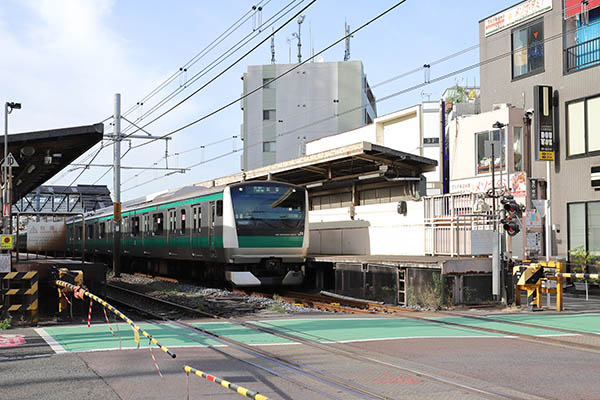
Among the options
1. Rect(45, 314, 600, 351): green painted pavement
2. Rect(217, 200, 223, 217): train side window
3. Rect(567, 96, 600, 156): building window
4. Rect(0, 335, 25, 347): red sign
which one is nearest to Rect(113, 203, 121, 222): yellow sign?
Rect(217, 200, 223, 217): train side window

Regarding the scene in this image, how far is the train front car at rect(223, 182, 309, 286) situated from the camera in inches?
744

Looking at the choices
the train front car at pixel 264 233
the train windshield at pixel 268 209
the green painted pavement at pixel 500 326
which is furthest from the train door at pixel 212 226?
the green painted pavement at pixel 500 326

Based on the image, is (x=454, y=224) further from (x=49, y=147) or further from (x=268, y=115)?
(x=268, y=115)

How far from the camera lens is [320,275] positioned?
21.4 meters

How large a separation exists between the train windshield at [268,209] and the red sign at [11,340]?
9589 millimetres

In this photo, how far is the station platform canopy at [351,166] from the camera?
20.3 meters

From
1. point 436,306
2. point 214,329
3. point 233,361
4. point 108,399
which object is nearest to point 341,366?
point 233,361

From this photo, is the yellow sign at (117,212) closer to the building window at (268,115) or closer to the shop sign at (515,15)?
the shop sign at (515,15)

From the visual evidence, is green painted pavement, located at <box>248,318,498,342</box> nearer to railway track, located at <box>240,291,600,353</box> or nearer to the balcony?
railway track, located at <box>240,291,600,353</box>

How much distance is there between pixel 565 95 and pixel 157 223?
A: 1578 centimetres

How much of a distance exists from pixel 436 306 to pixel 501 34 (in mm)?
17422

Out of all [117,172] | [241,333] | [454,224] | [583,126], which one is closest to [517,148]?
[583,126]

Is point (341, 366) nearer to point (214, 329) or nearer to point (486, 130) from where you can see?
point (214, 329)

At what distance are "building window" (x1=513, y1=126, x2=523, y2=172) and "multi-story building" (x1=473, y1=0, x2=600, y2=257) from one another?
0.19 metres
